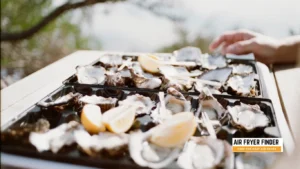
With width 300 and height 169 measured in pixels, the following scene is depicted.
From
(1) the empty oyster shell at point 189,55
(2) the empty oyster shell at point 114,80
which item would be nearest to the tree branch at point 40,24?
(1) the empty oyster shell at point 189,55

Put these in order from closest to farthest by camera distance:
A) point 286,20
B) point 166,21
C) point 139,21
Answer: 1. point 286,20
2. point 166,21
3. point 139,21

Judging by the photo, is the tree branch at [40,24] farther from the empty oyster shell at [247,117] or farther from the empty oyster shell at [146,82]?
the empty oyster shell at [247,117]

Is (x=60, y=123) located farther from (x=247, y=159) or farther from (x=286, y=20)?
(x=286, y=20)

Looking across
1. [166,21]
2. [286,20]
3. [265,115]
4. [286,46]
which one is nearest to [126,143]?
[265,115]

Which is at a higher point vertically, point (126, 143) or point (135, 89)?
point (135, 89)

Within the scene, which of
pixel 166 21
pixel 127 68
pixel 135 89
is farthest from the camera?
pixel 166 21

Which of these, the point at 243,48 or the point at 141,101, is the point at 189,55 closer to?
the point at 243,48

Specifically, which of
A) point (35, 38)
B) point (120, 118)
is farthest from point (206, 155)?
point (35, 38)
